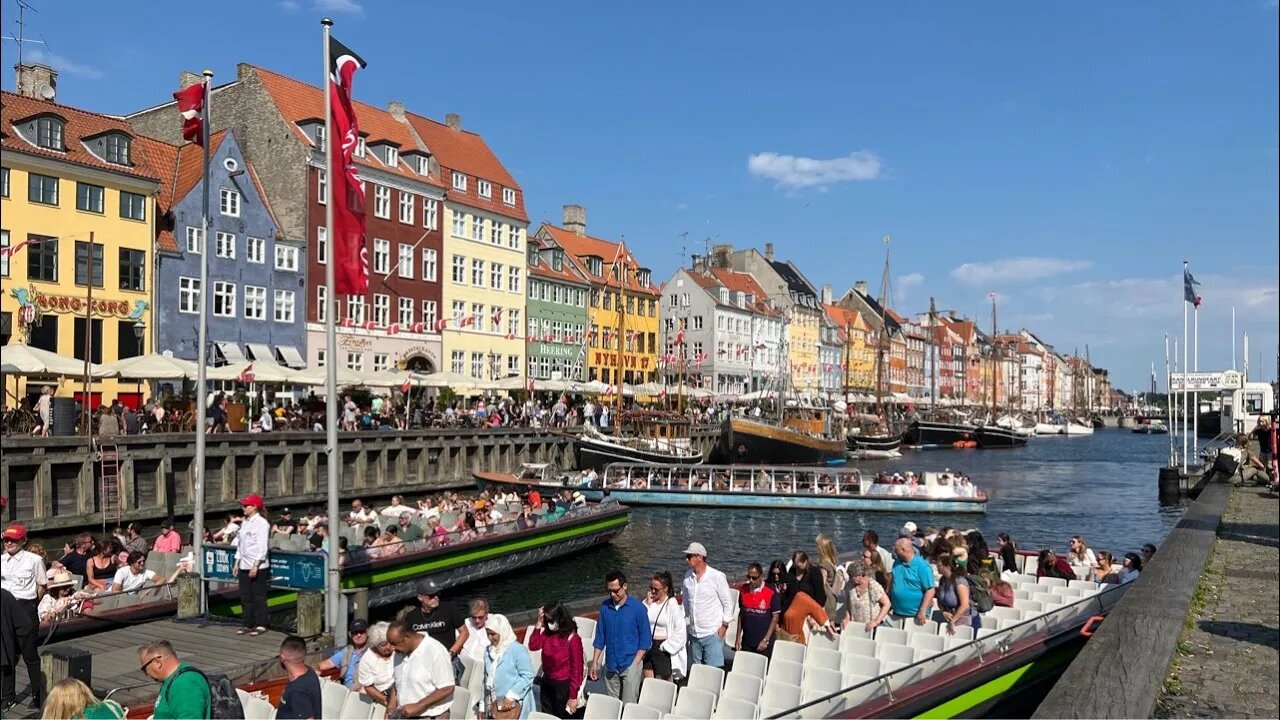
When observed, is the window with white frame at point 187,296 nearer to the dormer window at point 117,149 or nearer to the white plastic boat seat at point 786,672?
the dormer window at point 117,149

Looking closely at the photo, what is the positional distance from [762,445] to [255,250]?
32.6 metres

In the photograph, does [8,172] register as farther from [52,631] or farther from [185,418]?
[52,631]

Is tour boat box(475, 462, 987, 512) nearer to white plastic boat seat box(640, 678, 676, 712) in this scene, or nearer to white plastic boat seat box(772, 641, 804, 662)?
white plastic boat seat box(772, 641, 804, 662)

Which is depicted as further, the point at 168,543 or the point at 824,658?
the point at 168,543

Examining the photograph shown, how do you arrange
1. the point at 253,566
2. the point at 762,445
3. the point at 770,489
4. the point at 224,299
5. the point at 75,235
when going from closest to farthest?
1. the point at 253,566
2. the point at 75,235
3. the point at 770,489
4. the point at 224,299
5. the point at 762,445

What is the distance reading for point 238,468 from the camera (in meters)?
37.0

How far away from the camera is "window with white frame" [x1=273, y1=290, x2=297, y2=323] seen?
48562 mm

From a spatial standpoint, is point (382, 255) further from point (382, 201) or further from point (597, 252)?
point (597, 252)

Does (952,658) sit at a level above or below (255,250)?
below

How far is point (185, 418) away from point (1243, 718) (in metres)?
34.5

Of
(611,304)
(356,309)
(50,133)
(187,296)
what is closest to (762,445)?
(611,304)

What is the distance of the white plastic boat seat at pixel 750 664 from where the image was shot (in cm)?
1010

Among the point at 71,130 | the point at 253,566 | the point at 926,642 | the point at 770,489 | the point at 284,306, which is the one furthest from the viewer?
the point at 284,306

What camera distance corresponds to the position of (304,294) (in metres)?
50.1
